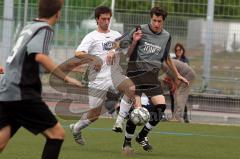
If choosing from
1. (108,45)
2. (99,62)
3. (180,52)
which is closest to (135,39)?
(108,45)

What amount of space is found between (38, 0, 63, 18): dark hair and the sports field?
312 cm

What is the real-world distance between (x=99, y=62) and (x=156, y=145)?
1740mm

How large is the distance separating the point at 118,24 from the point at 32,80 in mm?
12956

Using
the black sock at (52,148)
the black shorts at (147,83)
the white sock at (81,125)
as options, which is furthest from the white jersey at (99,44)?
the black sock at (52,148)

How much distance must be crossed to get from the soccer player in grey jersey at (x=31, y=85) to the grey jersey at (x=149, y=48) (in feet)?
12.8

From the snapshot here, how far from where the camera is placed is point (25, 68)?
7516 mm

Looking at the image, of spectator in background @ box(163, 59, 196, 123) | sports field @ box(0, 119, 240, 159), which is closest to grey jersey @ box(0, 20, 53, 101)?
sports field @ box(0, 119, 240, 159)

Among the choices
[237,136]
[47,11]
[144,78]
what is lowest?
[237,136]

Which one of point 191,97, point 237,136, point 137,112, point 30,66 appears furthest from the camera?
point 191,97

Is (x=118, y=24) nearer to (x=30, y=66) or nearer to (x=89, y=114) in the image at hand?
(x=89, y=114)

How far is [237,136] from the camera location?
14828mm

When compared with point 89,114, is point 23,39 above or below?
above

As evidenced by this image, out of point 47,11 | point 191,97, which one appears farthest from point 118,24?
point 47,11

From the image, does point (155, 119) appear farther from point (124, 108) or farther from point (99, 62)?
point (99, 62)
